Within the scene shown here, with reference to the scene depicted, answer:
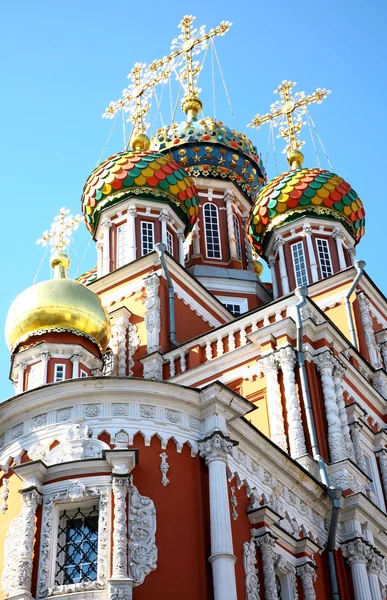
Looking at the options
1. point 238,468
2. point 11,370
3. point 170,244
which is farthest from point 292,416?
point 170,244

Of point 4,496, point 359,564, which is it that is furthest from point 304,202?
point 4,496

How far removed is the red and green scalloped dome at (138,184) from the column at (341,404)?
7.02 metres

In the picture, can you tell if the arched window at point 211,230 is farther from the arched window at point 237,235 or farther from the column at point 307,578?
the column at point 307,578

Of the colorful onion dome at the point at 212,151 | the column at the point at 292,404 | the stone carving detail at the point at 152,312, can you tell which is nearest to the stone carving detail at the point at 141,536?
the column at the point at 292,404

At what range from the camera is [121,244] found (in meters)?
21.4

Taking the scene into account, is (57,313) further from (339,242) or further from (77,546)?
(339,242)

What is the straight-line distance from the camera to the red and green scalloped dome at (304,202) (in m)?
22.3

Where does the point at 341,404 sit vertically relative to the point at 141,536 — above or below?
above

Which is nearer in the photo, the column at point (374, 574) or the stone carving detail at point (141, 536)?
the stone carving detail at point (141, 536)

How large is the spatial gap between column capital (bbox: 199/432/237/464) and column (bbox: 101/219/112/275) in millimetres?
9159

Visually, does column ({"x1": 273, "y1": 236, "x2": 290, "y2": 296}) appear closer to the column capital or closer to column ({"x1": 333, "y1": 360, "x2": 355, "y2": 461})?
column ({"x1": 333, "y1": 360, "x2": 355, "y2": 461})

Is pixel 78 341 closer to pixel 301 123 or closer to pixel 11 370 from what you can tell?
pixel 11 370

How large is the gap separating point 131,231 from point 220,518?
1047cm

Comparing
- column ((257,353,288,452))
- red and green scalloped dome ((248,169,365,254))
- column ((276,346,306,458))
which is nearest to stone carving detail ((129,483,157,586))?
column ((276,346,306,458))
